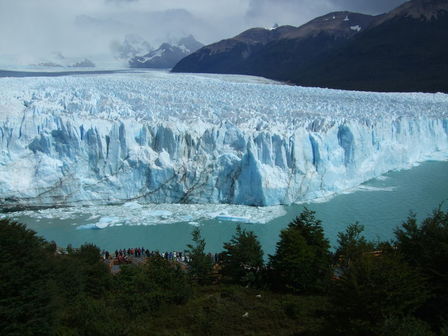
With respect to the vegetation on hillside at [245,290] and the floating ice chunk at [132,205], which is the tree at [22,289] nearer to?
the vegetation on hillside at [245,290]

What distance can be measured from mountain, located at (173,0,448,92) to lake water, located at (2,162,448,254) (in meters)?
23.0

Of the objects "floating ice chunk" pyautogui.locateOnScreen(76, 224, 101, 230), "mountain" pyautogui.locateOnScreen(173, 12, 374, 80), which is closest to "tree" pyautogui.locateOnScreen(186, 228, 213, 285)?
"floating ice chunk" pyautogui.locateOnScreen(76, 224, 101, 230)

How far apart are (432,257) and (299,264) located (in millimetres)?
2444

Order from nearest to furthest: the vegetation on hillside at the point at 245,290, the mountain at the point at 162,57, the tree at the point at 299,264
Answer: the vegetation on hillside at the point at 245,290
the tree at the point at 299,264
the mountain at the point at 162,57

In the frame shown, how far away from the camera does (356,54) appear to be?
46000mm

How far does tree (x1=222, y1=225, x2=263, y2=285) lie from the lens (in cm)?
841

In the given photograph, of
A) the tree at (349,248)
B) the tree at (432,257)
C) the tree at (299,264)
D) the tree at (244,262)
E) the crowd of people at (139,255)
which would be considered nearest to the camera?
the tree at (432,257)

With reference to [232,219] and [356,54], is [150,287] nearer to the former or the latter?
[232,219]

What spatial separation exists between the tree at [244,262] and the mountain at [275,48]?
4279cm

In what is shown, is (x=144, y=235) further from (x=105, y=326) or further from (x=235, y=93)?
(x=235, y=93)

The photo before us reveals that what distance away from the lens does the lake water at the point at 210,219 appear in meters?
11.5

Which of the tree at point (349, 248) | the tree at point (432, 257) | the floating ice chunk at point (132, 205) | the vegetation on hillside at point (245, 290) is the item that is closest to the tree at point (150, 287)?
the vegetation on hillside at point (245, 290)

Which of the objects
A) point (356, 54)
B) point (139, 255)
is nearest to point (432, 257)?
point (139, 255)

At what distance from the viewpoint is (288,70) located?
5069 centimetres
